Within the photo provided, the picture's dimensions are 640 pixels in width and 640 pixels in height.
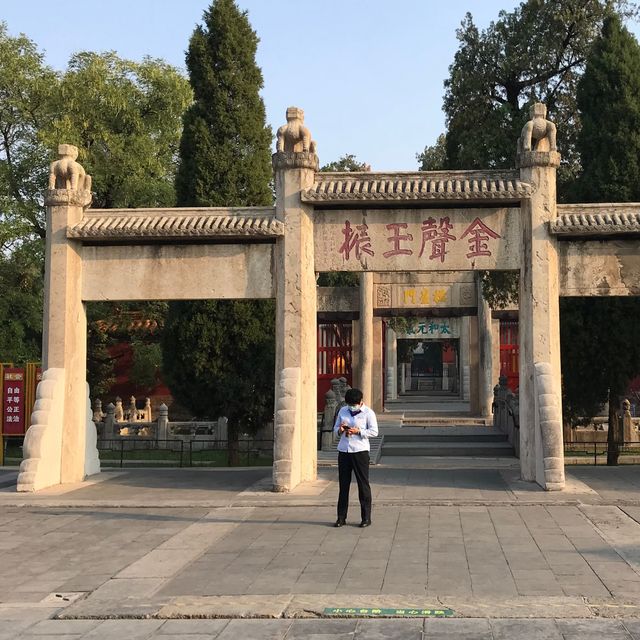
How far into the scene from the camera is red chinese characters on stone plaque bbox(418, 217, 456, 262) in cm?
1164

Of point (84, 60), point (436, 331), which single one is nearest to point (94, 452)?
point (84, 60)

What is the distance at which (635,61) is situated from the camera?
1435cm

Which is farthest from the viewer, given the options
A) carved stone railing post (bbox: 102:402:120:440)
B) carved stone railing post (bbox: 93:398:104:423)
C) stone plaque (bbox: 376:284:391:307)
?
stone plaque (bbox: 376:284:391:307)

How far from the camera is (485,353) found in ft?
82.5

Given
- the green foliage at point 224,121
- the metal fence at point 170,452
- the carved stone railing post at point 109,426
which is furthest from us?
the carved stone railing post at point 109,426

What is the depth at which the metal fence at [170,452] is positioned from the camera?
17.6 m

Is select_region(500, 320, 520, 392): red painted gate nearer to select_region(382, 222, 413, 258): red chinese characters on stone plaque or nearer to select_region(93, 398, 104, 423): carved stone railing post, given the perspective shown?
select_region(93, 398, 104, 423): carved stone railing post

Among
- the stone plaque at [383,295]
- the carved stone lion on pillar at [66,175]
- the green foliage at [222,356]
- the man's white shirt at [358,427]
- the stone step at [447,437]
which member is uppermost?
the carved stone lion on pillar at [66,175]

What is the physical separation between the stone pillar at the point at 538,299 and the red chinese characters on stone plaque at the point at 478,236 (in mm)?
496

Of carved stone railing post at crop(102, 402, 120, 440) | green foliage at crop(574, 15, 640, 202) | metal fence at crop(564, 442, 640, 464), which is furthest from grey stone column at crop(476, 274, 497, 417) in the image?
carved stone railing post at crop(102, 402, 120, 440)

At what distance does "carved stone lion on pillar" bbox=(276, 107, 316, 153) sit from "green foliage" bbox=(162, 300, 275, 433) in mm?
3754

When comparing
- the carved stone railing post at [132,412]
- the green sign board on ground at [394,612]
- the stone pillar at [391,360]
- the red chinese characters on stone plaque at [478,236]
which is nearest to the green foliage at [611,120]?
the red chinese characters on stone plaque at [478,236]

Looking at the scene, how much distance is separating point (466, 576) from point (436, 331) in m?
25.9

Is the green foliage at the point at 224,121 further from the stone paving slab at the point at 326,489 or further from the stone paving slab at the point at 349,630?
the stone paving slab at the point at 349,630
